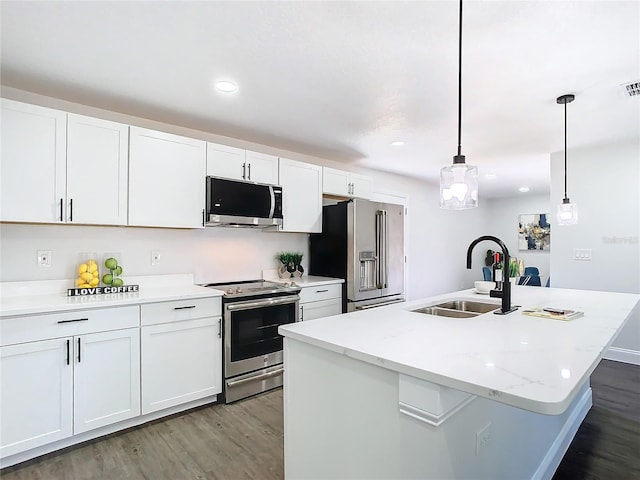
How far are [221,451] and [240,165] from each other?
221cm

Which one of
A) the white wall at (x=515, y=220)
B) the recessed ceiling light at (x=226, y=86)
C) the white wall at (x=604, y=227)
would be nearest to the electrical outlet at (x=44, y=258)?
the recessed ceiling light at (x=226, y=86)

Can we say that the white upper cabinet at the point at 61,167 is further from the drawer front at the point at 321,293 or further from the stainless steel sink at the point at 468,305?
the stainless steel sink at the point at 468,305

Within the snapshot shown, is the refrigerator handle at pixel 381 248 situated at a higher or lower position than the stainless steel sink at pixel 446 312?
higher

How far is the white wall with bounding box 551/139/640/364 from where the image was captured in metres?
3.69

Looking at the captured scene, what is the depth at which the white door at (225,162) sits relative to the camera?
298 cm

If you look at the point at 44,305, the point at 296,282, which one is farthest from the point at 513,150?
the point at 44,305

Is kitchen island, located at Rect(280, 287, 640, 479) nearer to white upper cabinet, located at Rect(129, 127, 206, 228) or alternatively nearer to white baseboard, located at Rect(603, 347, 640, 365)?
white upper cabinet, located at Rect(129, 127, 206, 228)

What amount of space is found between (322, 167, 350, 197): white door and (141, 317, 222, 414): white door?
6.14 feet

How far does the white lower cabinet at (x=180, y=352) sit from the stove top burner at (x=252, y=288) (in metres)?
0.19

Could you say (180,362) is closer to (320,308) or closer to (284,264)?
(320,308)

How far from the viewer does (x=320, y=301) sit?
348cm

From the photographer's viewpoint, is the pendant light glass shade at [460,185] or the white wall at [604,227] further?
the white wall at [604,227]

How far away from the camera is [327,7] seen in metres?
1.56

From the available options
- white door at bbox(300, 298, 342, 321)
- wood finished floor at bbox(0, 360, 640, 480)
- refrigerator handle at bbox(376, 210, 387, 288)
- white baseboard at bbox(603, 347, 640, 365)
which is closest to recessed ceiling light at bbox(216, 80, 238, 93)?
white door at bbox(300, 298, 342, 321)
